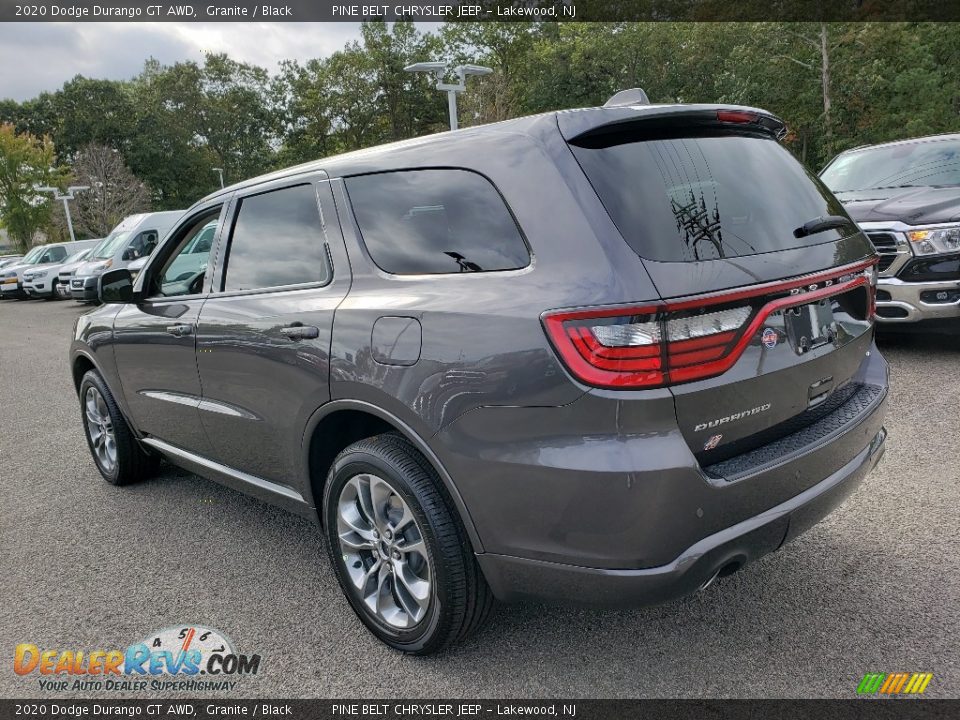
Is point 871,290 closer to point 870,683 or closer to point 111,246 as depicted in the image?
point 870,683

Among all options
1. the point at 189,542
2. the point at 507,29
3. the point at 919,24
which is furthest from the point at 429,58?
the point at 189,542

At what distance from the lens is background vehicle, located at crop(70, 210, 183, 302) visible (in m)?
16.6

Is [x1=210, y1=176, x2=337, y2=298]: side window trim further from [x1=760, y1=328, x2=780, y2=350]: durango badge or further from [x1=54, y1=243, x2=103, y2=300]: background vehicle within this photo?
[x1=54, y1=243, x2=103, y2=300]: background vehicle

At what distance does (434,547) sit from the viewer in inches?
94.0

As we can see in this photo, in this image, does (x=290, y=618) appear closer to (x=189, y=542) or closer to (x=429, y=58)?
(x=189, y=542)

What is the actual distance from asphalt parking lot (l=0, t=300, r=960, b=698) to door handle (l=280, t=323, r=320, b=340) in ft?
3.75

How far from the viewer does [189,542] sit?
→ 378 centimetres

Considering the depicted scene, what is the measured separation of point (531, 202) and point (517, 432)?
70cm

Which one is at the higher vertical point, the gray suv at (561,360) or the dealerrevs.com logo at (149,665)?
the gray suv at (561,360)

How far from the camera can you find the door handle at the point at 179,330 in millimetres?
3578

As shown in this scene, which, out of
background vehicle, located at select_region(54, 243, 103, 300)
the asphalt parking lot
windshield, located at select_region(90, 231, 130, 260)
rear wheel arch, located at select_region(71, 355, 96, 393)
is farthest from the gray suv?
background vehicle, located at select_region(54, 243, 103, 300)

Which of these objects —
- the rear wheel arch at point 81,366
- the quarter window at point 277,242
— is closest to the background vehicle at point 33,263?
the rear wheel arch at point 81,366

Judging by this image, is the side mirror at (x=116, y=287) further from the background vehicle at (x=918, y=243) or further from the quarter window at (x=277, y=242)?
the background vehicle at (x=918, y=243)

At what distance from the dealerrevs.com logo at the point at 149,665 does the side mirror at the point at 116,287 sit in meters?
1.92
